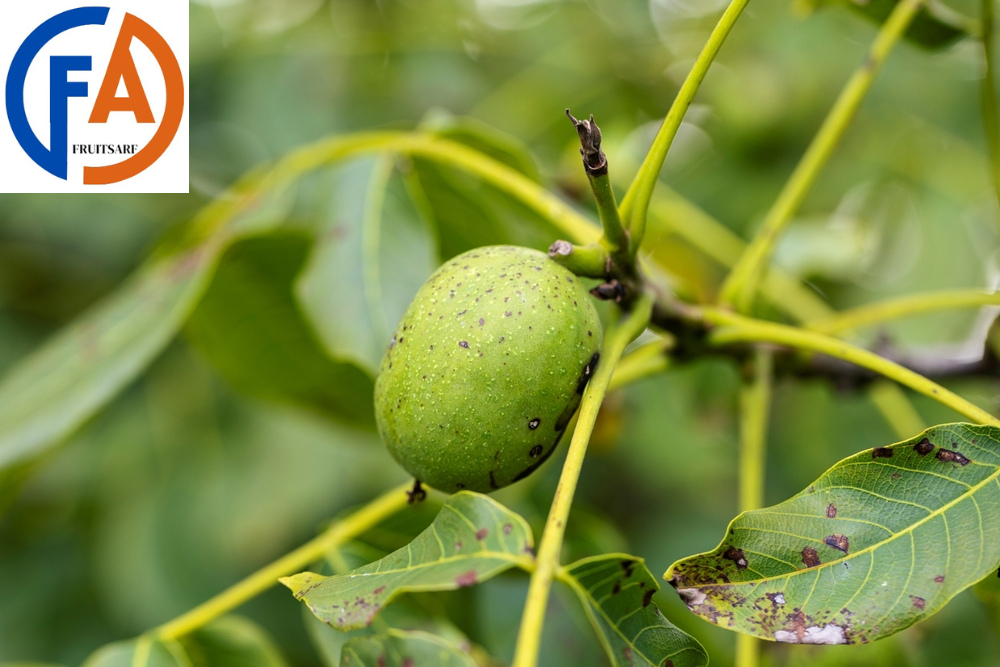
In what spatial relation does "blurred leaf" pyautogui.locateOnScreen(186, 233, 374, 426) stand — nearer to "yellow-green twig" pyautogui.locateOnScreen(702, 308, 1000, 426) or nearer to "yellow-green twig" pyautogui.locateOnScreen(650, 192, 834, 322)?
"yellow-green twig" pyautogui.locateOnScreen(702, 308, 1000, 426)

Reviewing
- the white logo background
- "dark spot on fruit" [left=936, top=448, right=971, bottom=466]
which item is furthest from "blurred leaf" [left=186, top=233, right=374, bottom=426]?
"dark spot on fruit" [left=936, top=448, right=971, bottom=466]

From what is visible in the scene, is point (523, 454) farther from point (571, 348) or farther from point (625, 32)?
point (625, 32)

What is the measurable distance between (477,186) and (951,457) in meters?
1.07

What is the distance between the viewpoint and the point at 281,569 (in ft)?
3.38

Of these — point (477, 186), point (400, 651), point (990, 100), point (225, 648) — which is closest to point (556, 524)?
point (400, 651)

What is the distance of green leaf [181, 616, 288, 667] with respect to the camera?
105 cm

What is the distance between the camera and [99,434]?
2248 millimetres

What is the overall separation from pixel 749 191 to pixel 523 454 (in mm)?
1629

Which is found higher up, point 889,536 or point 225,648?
point 889,536

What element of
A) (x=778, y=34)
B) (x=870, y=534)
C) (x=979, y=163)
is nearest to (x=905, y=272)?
(x=979, y=163)

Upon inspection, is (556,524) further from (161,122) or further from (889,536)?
(161,122)

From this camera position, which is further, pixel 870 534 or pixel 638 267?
pixel 638 267

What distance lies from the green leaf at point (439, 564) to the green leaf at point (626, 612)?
0.20 feet

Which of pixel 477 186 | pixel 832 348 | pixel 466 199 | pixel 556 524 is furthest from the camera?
pixel 477 186
